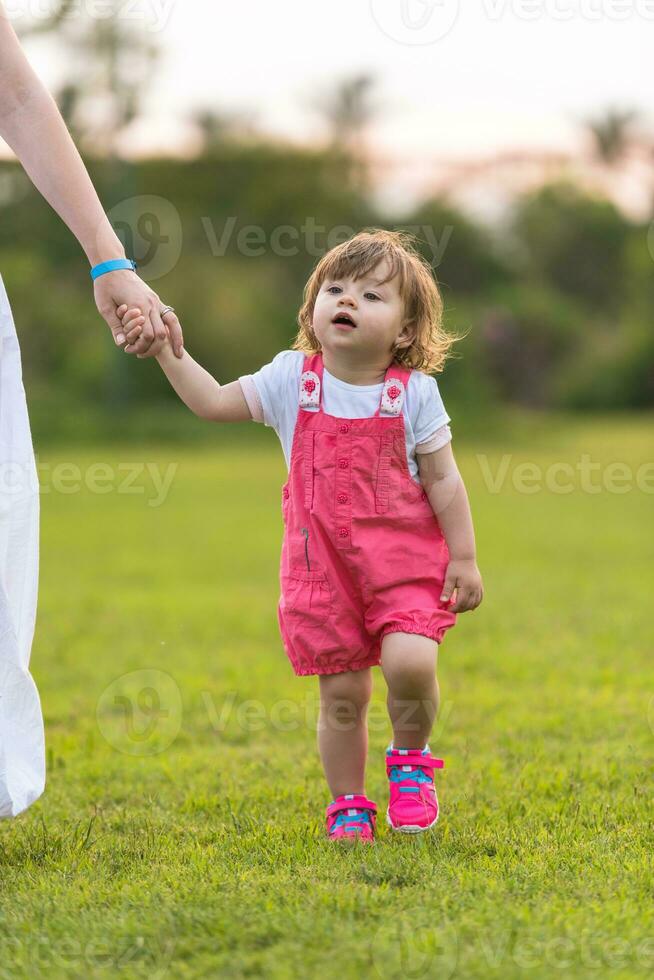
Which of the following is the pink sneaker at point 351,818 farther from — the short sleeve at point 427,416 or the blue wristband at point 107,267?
the blue wristband at point 107,267

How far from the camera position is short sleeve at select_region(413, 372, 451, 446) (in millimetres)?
2922

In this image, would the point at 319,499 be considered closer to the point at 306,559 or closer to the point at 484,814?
the point at 306,559

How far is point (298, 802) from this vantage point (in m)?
3.26

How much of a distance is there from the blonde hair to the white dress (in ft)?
2.39

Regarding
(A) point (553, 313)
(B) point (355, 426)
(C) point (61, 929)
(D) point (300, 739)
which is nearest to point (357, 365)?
(B) point (355, 426)

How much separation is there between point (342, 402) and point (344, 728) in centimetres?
74

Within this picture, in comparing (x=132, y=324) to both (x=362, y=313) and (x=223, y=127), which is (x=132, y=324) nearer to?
(x=362, y=313)

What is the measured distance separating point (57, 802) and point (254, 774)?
0.57m

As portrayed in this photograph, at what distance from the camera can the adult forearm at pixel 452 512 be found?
2.94 meters

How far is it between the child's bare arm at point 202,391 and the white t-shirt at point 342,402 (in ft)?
0.10

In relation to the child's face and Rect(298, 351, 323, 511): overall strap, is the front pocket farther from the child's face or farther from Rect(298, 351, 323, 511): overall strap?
the child's face

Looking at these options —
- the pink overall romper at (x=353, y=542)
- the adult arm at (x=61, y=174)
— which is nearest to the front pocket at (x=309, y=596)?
the pink overall romper at (x=353, y=542)

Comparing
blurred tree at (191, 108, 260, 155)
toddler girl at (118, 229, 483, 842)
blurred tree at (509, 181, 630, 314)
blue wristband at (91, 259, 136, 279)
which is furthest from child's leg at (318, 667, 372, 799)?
blurred tree at (509, 181, 630, 314)

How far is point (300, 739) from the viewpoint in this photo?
4.17m
